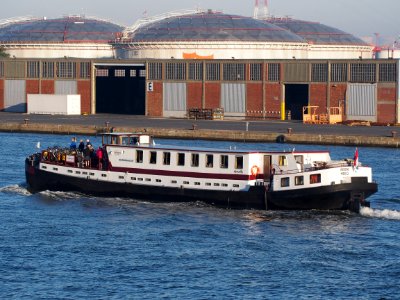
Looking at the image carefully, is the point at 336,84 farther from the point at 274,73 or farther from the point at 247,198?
the point at 247,198

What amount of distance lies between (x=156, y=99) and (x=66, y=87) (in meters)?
12.3

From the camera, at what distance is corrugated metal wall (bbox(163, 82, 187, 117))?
12700 cm

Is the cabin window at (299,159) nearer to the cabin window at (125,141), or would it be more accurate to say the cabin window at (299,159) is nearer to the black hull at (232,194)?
the black hull at (232,194)

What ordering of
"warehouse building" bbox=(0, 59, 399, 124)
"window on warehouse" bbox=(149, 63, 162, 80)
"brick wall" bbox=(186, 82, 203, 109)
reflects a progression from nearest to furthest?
"warehouse building" bbox=(0, 59, 399, 124), "brick wall" bbox=(186, 82, 203, 109), "window on warehouse" bbox=(149, 63, 162, 80)

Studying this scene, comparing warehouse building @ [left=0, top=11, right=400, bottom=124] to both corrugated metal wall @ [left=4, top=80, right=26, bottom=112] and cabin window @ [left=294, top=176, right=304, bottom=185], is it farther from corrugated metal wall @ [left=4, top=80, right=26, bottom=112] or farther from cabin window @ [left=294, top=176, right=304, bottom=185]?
cabin window @ [left=294, top=176, right=304, bottom=185]

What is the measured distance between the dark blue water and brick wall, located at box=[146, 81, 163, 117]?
63976 millimetres

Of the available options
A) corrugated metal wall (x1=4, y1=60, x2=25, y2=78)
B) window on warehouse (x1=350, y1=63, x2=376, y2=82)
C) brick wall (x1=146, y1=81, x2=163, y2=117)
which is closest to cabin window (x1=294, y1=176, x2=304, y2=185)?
window on warehouse (x1=350, y1=63, x2=376, y2=82)

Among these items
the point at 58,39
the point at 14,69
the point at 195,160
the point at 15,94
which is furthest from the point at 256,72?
the point at 195,160

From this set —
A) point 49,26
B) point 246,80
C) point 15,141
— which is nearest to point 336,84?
point 246,80

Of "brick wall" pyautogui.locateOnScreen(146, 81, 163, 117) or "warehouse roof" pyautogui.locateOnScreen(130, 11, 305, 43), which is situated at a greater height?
"warehouse roof" pyautogui.locateOnScreen(130, 11, 305, 43)

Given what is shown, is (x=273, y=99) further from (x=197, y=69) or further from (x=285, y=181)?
(x=285, y=181)

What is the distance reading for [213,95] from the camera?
411ft

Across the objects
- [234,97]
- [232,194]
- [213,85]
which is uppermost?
[213,85]

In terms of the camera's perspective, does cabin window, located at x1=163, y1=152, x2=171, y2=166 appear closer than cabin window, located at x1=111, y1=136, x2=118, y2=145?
Yes
